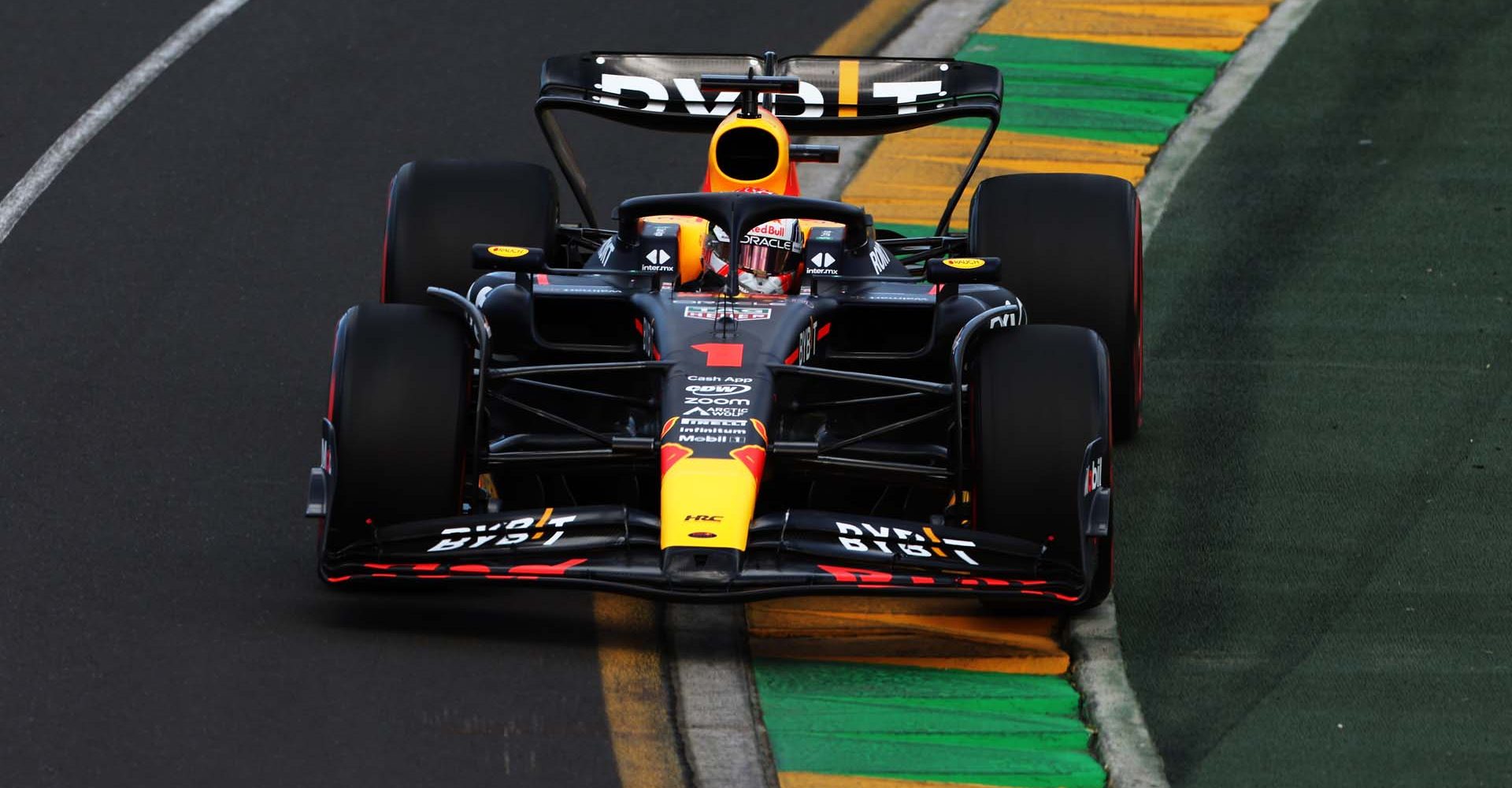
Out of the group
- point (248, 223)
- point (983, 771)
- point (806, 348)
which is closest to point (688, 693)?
point (983, 771)

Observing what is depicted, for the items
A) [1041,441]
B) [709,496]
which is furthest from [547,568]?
[1041,441]

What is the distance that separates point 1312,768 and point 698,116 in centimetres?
507

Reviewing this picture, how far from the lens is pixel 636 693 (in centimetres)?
866

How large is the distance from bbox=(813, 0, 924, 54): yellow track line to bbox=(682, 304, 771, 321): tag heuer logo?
712 centimetres

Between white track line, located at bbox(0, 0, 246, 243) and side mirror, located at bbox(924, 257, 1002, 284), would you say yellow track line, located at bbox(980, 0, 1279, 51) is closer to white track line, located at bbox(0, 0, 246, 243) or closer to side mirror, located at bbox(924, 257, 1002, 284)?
white track line, located at bbox(0, 0, 246, 243)

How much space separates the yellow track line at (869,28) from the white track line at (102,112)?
420 centimetres

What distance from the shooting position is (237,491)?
10539mm

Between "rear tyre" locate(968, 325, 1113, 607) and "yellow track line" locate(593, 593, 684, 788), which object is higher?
"rear tyre" locate(968, 325, 1113, 607)

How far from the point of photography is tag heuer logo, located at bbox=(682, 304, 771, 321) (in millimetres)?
9984

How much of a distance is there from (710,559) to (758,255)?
2.29 meters

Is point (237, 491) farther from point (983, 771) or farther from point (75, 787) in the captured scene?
point (983, 771)

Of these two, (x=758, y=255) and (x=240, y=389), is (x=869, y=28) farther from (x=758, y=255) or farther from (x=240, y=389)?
(x=758, y=255)

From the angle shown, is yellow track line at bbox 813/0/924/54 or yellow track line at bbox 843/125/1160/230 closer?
yellow track line at bbox 843/125/1160/230

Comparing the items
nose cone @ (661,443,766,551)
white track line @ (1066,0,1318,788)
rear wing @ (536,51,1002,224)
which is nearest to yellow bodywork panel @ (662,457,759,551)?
nose cone @ (661,443,766,551)
